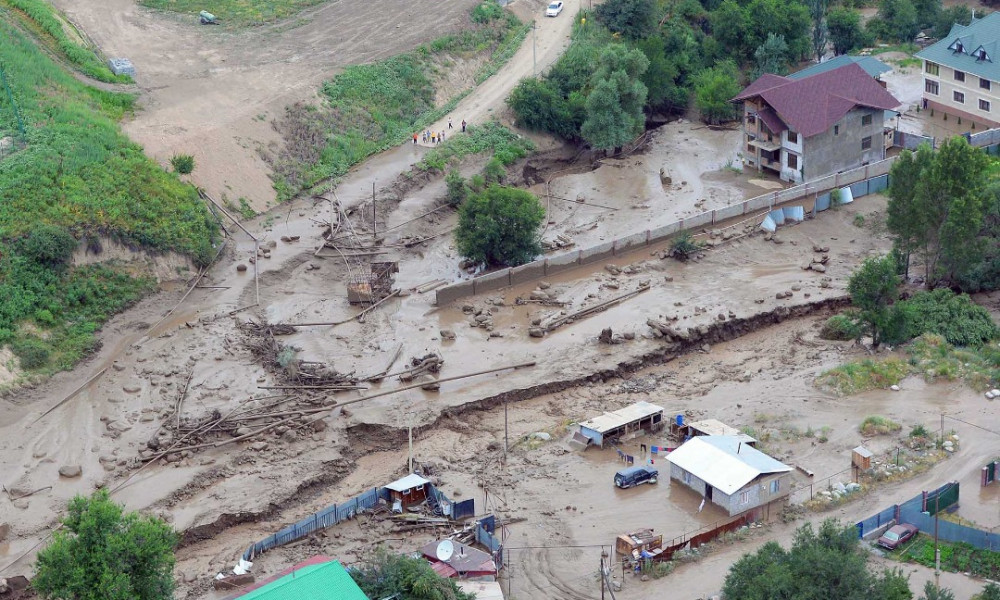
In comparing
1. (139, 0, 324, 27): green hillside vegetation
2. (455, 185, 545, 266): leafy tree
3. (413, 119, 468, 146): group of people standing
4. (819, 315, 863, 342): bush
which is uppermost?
(139, 0, 324, 27): green hillside vegetation

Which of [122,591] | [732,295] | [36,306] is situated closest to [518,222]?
[732,295]

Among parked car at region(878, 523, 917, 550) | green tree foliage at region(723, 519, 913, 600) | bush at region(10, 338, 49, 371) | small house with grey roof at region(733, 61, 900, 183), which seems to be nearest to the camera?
green tree foliage at region(723, 519, 913, 600)

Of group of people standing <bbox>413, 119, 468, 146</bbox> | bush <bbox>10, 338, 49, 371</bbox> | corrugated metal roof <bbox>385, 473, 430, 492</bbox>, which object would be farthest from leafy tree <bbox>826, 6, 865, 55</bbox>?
bush <bbox>10, 338, 49, 371</bbox>

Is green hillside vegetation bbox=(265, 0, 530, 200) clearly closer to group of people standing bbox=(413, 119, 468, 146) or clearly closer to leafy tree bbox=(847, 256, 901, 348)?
group of people standing bbox=(413, 119, 468, 146)

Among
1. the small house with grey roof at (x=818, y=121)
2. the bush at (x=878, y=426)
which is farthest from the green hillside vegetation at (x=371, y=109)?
the bush at (x=878, y=426)

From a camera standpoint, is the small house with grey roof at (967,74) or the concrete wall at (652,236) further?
the small house with grey roof at (967,74)

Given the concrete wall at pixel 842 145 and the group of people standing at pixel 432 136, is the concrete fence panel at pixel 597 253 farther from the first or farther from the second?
the group of people standing at pixel 432 136

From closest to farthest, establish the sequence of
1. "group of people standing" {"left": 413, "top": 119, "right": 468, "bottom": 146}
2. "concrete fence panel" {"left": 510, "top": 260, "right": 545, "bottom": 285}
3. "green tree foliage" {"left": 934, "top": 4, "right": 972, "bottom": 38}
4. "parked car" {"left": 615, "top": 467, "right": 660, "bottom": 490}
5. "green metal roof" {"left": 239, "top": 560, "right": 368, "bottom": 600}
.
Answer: "green metal roof" {"left": 239, "top": 560, "right": 368, "bottom": 600}
"parked car" {"left": 615, "top": 467, "right": 660, "bottom": 490}
"concrete fence panel" {"left": 510, "top": 260, "right": 545, "bottom": 285}
"group of people standing" {"left": 413, "top": 119, "right": 468, "bottom": 146}
"green tree foliage" {"left": 934, "top": 4, "right": 972, "bottom": 38}

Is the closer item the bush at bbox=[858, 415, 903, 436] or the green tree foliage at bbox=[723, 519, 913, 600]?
the green tree foliage at bbox=[723, 519, 913, 600]
